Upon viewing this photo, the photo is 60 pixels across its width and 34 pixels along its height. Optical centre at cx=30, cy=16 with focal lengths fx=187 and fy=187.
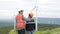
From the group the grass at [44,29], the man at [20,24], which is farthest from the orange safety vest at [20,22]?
the grass at [44,29]

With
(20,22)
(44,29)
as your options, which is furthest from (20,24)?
(44,29)

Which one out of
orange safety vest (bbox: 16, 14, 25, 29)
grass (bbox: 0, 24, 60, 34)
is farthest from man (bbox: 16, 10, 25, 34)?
grass (bbox: 0, 24, 60, 34)

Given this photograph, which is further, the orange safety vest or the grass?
the grass

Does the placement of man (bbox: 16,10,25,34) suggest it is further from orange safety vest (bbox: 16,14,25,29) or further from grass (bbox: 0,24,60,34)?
grass (bbox: 0,24,60,34)

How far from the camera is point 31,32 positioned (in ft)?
16.9

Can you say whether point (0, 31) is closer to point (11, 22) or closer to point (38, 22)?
point (11, 22)

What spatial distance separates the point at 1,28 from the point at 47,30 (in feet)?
5.62

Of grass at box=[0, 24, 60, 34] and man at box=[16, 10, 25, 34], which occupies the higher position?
man at box=[16, 10, 25, 34]

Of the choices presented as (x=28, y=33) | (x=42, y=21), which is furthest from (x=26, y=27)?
(x=42, y=21)

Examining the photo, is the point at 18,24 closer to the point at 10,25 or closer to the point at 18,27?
the point at 18,27

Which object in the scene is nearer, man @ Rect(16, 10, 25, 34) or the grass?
man @ Rect(16, 10, 25, 34)

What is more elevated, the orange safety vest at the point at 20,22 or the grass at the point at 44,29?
the orange safety vest at the point at 20,22

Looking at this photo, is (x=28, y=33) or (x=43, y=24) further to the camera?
(x=43, y=24)

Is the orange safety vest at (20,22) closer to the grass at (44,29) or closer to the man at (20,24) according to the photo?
the man at (20,24)
